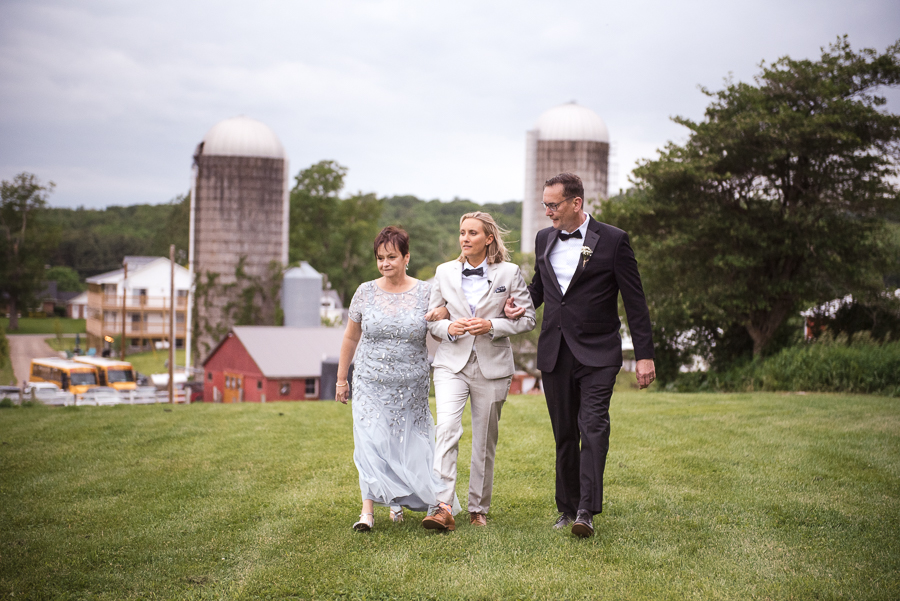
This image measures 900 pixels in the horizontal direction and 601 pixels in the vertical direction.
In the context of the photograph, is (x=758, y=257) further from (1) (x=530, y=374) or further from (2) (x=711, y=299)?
(1) (x=530, y=374)

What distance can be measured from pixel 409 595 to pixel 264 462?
3754 mm

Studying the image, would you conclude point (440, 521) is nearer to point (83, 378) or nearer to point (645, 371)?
point (645, 371)

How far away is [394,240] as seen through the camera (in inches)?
200

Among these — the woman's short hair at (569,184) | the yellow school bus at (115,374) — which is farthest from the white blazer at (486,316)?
the yellow school bus at (115,374)

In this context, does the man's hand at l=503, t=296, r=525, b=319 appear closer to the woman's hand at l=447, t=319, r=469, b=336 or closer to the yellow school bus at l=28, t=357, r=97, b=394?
the woman's hand at l=447, t=319, r=469, b=336

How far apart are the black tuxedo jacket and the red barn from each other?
23868 millimetres

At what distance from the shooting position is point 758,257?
17.8 metres

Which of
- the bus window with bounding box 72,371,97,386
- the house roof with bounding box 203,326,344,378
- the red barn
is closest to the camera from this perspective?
the red barn

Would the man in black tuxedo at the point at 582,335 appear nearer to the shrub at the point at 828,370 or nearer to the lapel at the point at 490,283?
the lapel at the point at 490,283

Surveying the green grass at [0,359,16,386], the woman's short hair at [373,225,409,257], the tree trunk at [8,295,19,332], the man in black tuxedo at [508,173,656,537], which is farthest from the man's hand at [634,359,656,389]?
the tree trunk at [8,295,19,332]

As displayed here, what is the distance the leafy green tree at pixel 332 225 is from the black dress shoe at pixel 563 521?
181 ft

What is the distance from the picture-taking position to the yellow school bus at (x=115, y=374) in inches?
1223

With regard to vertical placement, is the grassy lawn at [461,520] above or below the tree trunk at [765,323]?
below

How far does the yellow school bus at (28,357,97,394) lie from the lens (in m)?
30.3
